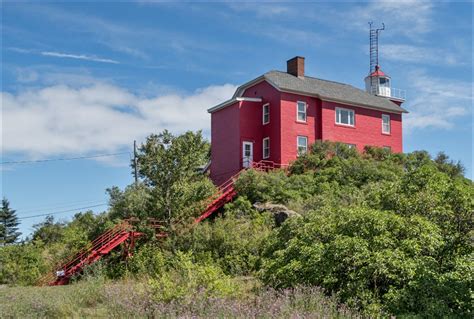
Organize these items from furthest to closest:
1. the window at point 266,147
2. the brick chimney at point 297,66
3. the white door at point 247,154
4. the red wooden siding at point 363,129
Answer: the brick chimney at point 297,66
the red wooden siding at point 363,129
the window at point 266,147
the white door at point 247,154

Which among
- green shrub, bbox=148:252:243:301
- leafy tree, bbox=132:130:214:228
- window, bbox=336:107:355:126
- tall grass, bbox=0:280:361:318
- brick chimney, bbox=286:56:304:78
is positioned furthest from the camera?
brick chimney, bbox=286:56:304:78

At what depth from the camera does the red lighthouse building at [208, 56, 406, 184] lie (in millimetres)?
32719

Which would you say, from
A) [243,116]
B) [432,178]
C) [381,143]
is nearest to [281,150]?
[243,116]

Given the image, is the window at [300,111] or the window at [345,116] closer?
the window at [300,111]

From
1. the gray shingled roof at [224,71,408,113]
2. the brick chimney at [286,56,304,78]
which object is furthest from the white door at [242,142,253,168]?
the brick chimney at [286,56,304,78]

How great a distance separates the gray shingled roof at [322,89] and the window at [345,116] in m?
0.58

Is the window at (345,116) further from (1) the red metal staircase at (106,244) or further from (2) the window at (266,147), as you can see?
(1) the red metal staircase at (106,244)

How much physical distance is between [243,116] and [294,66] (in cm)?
607

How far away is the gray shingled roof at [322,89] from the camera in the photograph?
3344 centimetres

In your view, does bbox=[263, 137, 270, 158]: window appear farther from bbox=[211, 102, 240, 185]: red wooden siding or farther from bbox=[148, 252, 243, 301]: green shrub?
bbox=[148, 252, 243, 301]: green shrub

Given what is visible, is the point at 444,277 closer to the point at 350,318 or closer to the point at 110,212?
the point at 350,318

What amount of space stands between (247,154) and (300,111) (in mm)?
4186

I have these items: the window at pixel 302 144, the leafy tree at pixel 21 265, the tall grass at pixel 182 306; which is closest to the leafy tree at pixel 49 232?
the leafy tree at pixel 21 265

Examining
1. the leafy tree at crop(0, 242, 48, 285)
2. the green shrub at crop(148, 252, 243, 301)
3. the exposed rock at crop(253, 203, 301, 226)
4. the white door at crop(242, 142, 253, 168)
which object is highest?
the white door at crop(242, 142, 253, 168)
